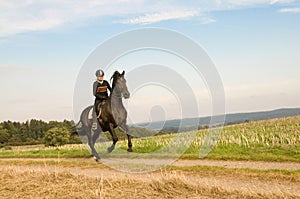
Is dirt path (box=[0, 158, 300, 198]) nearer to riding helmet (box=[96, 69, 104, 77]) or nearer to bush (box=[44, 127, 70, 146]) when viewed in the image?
riding helmet (box=[96, 69, 104, 77])

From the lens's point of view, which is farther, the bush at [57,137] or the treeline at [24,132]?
the treeline at [24,132]

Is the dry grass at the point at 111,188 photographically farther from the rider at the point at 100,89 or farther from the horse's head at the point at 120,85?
the rider at the point at 100,89

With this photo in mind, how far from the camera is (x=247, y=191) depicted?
280 inches

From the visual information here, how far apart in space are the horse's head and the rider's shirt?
1.23 ft

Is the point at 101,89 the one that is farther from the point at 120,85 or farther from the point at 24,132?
the point at 24,132

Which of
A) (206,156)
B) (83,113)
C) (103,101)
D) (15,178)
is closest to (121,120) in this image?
(103,101)

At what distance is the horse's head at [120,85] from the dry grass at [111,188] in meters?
5.66

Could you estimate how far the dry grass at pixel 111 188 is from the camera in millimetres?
7398

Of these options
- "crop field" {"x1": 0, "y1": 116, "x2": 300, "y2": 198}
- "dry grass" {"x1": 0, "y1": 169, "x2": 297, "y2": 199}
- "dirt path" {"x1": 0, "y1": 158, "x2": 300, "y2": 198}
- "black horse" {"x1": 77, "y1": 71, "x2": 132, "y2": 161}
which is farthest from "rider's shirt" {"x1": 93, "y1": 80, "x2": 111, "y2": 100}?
"dry grass" {"x1": 0, "y1": 169, "x2": 297, "y2": 199}

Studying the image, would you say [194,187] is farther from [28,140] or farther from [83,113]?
[28,140]

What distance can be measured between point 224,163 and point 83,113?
6.74 m

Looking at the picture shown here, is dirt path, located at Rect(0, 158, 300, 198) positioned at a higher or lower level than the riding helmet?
lower

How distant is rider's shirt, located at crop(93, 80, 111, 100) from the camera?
606 inches

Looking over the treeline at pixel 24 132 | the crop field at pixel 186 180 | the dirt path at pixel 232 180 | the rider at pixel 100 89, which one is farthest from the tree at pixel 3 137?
the dirt path at pixel 232 180
